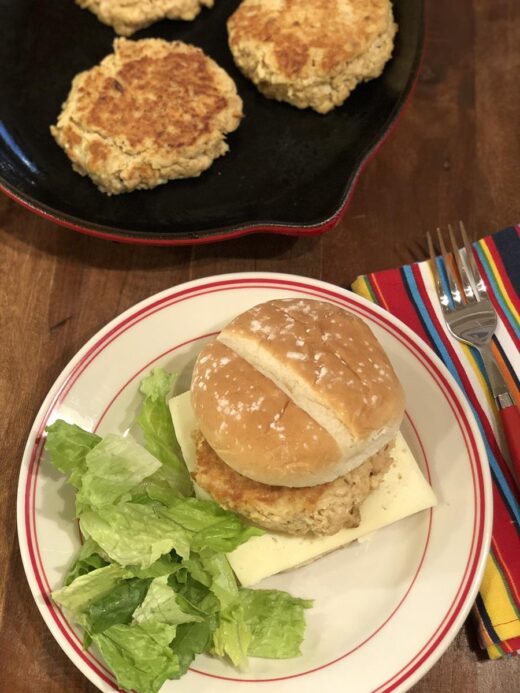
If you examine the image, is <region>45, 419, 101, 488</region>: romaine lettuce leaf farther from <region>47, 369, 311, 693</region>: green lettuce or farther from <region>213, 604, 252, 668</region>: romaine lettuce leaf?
<region>213, 604, 252, 668</region>: romaine lettuce leaf

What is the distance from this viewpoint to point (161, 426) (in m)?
2.06

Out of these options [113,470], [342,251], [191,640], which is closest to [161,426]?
[113,470]

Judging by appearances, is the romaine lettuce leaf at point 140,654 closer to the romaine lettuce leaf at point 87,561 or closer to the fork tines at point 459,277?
the romaine lettuce leaf at point 87,561

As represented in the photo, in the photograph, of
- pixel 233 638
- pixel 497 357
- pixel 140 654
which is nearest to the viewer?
pixel 140 654

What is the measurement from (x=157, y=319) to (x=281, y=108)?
3.21 feet

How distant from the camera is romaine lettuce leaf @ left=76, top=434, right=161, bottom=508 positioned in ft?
6.05

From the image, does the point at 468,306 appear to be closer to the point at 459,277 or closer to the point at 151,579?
the point at 459,277

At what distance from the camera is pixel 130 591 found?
6.03 feet

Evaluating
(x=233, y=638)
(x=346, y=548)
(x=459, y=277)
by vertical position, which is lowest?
(x=233, y=638)

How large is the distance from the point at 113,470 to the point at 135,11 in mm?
1751

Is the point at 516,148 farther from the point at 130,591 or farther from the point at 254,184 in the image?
the point at 130,591

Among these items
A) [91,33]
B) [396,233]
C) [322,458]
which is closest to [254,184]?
[396,233]

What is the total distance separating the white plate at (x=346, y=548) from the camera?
1814mm

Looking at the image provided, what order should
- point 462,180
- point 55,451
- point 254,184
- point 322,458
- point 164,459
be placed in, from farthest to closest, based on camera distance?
point 462,180
point 254,184
point 164,459
point 55,451
point 322,458
